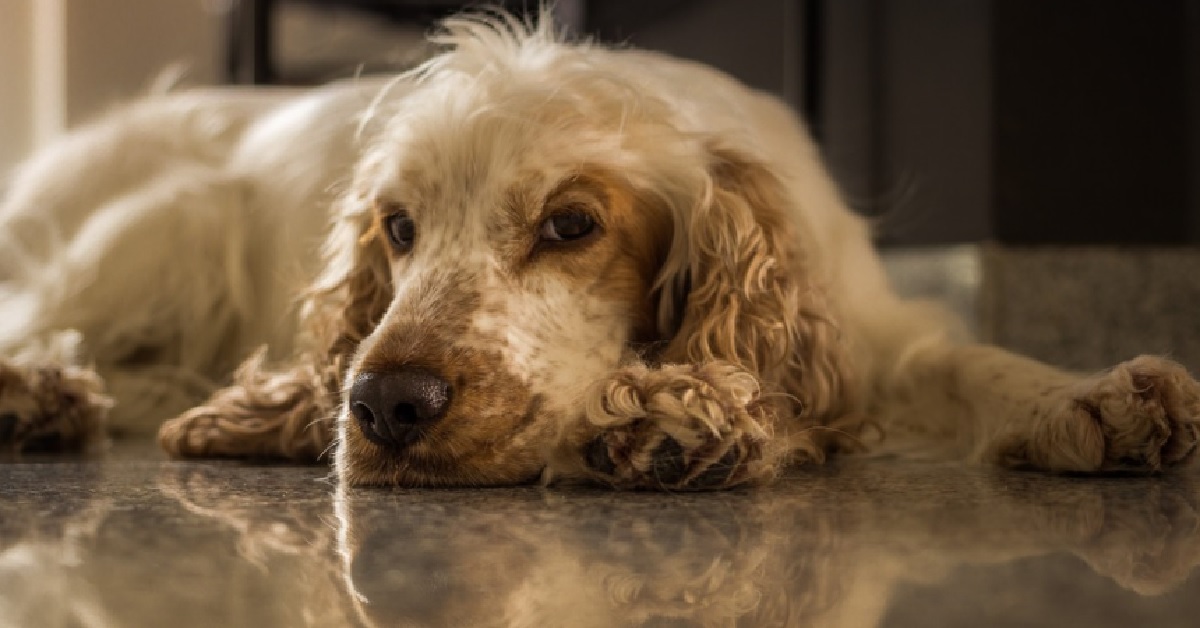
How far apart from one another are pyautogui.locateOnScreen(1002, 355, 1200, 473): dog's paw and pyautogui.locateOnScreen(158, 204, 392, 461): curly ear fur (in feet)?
4.19

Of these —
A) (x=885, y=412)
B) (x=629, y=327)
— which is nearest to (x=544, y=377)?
(x=629, y=327)

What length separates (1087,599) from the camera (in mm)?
1286

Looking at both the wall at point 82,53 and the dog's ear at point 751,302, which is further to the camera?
the wall at point 82,53

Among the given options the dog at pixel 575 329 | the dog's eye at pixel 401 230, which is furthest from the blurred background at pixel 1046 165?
the dog's eye at pixel 401 230

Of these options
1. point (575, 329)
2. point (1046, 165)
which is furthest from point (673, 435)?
point (1046, 165)

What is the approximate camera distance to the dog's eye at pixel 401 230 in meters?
2.43

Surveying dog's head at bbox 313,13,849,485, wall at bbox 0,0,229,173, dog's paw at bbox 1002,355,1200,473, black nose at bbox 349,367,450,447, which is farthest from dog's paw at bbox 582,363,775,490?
wall at bbox 0,0,229,173

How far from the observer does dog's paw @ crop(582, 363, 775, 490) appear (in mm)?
1979

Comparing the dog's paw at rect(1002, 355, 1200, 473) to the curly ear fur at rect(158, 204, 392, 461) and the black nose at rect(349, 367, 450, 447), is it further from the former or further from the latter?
the curly ear fur at rect(158, 204, 392, 461)

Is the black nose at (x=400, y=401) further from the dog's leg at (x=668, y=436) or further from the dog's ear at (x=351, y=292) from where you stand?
the dog's ear at (x=351, y=292)

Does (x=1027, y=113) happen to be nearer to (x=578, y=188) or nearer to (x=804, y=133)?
(x=804, y=133)

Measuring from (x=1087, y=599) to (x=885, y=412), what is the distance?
1446 millimetres

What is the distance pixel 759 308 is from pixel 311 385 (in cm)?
92

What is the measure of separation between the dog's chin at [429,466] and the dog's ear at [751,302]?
0.40 meters
